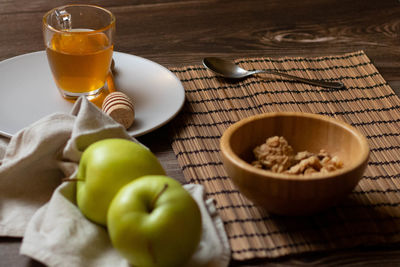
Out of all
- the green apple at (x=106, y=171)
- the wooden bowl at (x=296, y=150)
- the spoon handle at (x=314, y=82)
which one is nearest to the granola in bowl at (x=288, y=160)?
the wooden bowl at (x=296, y=150)

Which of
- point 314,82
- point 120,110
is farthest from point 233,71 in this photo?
point 120,110

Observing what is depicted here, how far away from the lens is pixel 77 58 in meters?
0.87

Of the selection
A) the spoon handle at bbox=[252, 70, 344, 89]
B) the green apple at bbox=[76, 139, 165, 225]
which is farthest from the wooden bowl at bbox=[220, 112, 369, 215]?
the spoon handle at bbox=[252, 70, 344, 89]

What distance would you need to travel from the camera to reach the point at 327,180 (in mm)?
597

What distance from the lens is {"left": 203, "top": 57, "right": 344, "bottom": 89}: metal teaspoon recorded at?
99 centimetres

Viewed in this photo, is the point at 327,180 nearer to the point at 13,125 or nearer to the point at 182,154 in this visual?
the point at 182,154

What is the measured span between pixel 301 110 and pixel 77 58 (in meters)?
0.38

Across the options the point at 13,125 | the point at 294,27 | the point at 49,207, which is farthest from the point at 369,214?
the point at 294,27

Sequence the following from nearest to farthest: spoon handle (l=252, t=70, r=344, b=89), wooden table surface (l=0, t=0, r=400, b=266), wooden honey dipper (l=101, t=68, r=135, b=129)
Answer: wooden honey dipper (l=101, t=68, r=135, b=129), spoon handle (l=252, t=70, r=344, b=89), wooden table surface (l=0, t=0, r=400, b=266)

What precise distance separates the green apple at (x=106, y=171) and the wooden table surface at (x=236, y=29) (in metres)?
0.48

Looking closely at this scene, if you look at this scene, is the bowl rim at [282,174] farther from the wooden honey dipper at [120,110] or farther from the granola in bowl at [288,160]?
the wooden honey dipper at [120,110]

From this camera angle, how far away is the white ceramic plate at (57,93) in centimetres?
84

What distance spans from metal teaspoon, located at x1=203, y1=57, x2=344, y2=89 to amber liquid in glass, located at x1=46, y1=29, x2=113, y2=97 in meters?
0.22

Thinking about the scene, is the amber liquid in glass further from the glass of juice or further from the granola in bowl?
the granola in bowl
